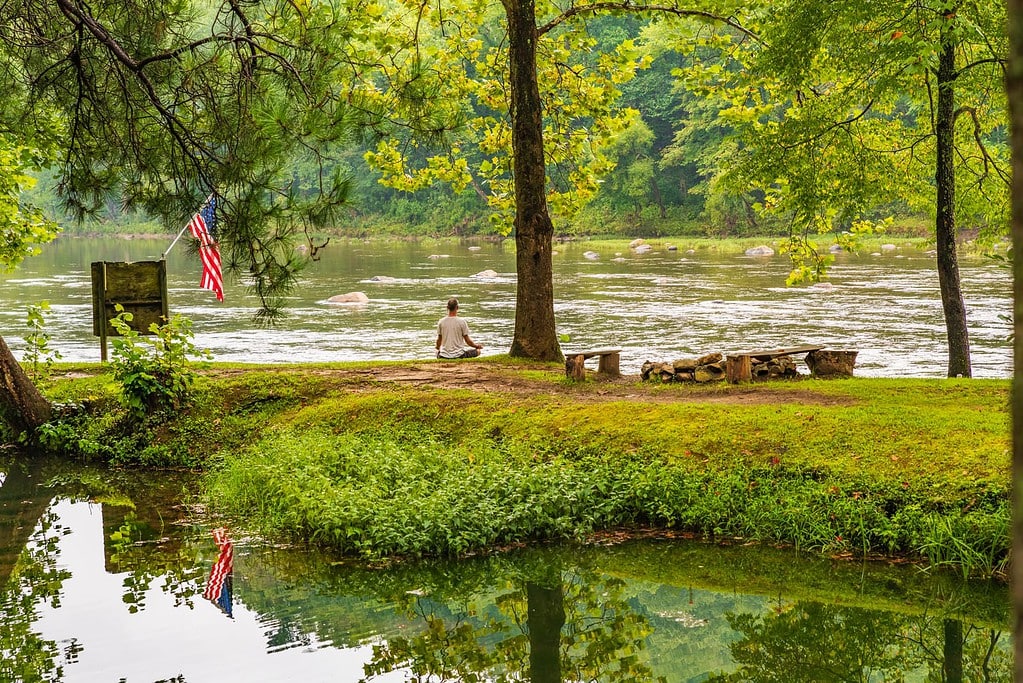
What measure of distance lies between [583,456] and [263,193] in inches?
175

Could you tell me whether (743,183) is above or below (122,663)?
above

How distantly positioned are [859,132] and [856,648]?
1065 cm

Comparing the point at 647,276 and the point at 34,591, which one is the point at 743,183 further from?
the point at 647,276

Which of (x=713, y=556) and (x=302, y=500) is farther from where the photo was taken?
(x=302, y=500)

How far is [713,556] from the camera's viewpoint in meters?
9.31

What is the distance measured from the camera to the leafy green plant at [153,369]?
13.1 metres

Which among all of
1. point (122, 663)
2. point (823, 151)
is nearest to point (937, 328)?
point (823, 151)

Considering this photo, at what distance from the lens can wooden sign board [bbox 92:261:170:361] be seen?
47.3ft

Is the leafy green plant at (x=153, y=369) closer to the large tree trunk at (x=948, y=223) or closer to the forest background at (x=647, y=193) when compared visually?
the large tree trunk at (x=948, y=223)

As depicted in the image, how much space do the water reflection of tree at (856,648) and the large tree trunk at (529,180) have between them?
8.39 meters

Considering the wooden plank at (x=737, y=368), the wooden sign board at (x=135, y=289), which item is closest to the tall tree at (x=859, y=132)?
the wooden plank at (x=737, y=368)

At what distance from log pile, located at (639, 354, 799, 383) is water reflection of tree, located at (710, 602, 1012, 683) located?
18.9 ft

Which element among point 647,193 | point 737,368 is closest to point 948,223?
point 737,368

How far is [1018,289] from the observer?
5.68 ft
